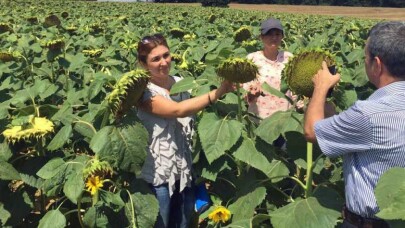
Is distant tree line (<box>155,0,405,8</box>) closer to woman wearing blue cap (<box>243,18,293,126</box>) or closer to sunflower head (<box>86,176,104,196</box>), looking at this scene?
woman wearing blue cap (<box>243,18,293,126</box>)

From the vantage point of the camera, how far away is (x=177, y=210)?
112 inches

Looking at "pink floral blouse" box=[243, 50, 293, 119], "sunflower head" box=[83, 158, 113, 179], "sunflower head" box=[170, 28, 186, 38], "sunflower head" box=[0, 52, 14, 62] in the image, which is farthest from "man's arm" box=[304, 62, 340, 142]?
"sunflower head" box=[170, 28, 186, 38]

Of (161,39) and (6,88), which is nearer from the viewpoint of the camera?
(161,39)

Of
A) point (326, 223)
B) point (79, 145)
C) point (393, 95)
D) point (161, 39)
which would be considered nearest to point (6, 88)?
point (79, 145)

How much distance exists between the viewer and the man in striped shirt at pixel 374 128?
176cm

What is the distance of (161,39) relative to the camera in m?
2.71

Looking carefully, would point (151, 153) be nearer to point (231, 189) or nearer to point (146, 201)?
point (146, 201)

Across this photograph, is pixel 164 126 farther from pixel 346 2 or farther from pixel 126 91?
pixel 346 2

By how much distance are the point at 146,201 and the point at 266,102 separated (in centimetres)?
148

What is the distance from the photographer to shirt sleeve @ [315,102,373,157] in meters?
1.78

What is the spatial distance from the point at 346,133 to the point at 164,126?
1.04 metres

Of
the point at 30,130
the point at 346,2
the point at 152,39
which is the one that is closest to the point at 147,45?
the point at 152,39

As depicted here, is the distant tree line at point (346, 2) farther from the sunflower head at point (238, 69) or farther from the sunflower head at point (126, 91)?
the sunflower head at point (126, 91)

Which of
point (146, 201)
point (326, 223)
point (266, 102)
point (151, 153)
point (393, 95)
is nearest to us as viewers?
point (393, 95)
